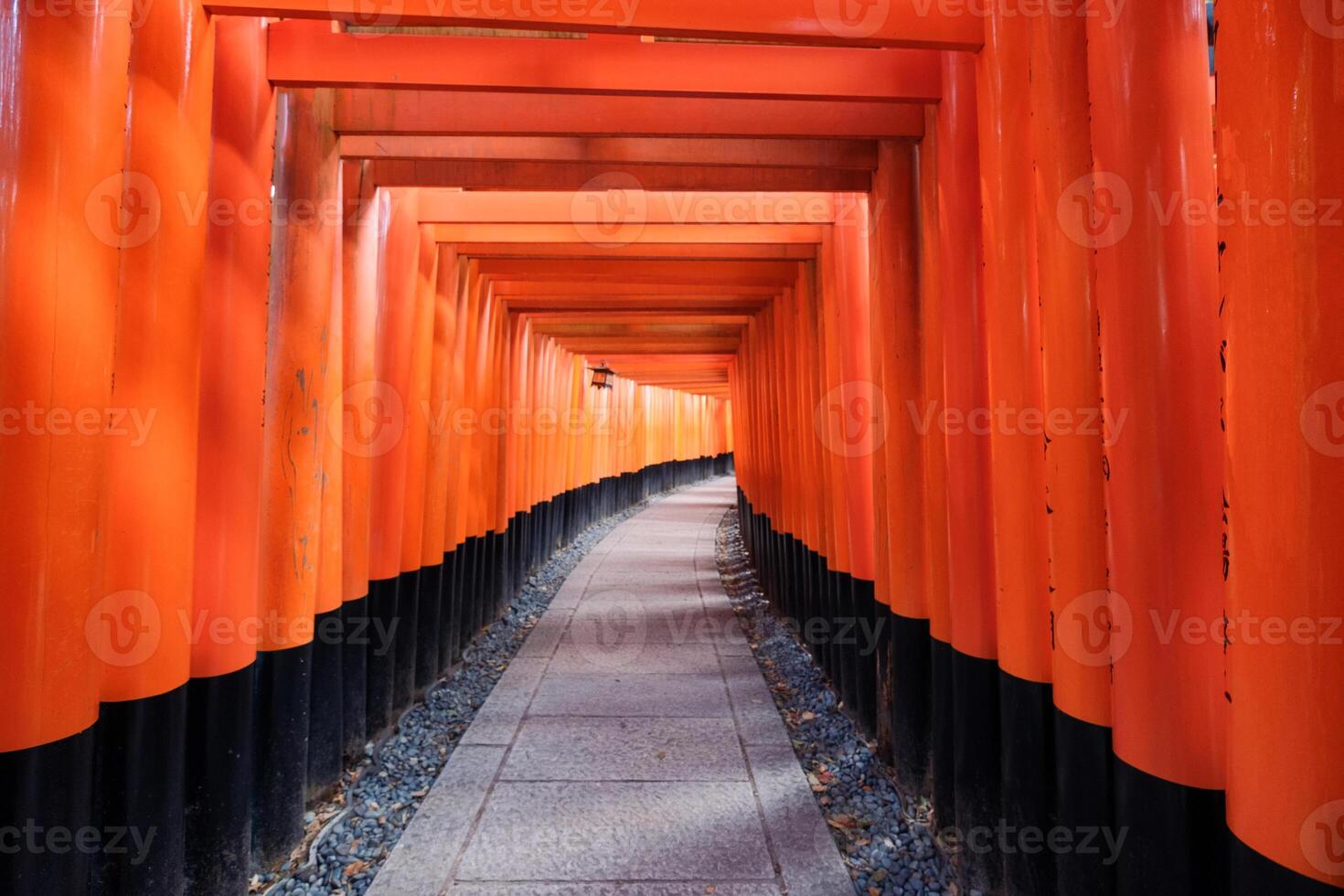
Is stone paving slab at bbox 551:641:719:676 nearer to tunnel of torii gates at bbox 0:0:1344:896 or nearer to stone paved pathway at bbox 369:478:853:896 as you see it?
stone paved pathway at bbox 369:478:853:896

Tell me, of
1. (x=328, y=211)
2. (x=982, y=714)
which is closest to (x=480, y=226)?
(x=328, y=211)

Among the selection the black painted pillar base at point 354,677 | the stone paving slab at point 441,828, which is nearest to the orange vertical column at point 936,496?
the stone paving slab at point 441,828

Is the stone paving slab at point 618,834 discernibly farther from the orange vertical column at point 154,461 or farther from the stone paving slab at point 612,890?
the orange vertical column at point 154,461

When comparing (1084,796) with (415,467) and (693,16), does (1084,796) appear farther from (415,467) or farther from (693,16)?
(415,467)

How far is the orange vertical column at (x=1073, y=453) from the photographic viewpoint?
2160 millimetres

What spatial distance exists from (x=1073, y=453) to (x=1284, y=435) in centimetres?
81

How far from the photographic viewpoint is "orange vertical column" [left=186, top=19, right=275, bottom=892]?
2758mm

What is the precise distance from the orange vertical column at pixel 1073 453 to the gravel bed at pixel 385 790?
2866 millimetres

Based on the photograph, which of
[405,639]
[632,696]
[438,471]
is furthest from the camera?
[438,471]

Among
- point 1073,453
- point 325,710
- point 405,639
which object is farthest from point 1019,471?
point 405,639

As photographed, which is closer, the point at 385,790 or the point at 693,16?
the point at 693,16

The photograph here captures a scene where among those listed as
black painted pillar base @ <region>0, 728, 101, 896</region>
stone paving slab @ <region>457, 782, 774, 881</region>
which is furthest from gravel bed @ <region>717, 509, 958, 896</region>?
black painted pillar base @ <region>0, 728, 101, 896</region>

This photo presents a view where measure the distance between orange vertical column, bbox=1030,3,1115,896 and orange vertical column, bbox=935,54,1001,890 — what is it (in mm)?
633

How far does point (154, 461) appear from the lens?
2.38 meters
